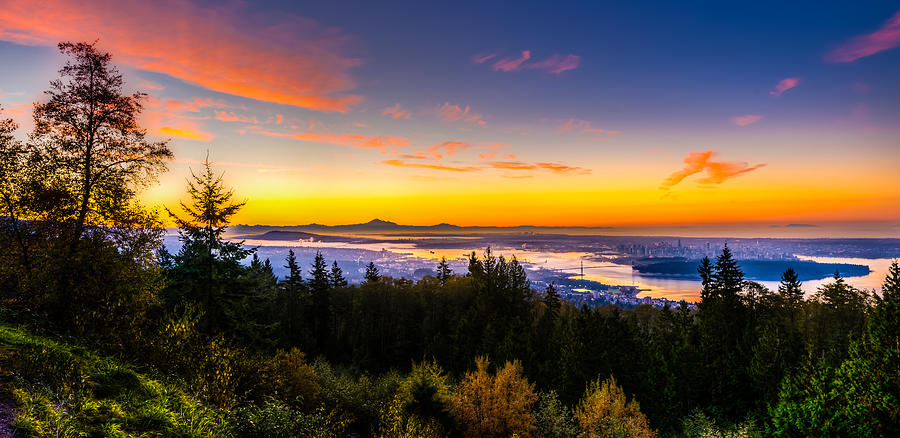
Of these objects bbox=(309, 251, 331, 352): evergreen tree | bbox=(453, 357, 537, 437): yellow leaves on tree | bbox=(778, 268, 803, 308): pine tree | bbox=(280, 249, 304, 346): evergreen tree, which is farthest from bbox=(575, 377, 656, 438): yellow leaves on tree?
bbox=(309, 251, 331, 352): evergreen tree

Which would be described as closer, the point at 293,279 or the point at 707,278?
the point at 707,278

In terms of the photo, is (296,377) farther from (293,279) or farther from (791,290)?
(791,290)

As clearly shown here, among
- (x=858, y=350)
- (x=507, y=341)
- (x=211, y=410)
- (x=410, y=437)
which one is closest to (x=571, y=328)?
(x=507, y=341)

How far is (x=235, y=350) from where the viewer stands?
17.4 meters

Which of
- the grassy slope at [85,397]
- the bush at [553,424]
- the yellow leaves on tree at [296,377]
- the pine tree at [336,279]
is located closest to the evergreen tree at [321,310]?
the pine tree at [336,279]

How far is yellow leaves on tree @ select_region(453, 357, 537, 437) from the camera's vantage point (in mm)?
30703

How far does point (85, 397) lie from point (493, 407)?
2801 cm

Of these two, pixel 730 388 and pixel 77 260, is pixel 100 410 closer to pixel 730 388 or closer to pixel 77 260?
pixel 77 260

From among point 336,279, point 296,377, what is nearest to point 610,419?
point 296,377

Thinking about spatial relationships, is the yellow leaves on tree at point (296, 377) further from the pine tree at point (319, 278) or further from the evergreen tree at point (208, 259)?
the pine tree at point (319, 278)

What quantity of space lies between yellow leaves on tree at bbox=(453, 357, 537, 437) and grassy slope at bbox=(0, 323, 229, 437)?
24.7 m

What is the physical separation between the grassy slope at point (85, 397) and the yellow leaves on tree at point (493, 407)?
81.1 ft

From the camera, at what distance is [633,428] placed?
28.8 meters

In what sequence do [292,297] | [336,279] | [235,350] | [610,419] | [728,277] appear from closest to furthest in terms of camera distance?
1. [235,350]
2. [610,419]
3. [728,277]
4. [292,297]
5. [336,279]
